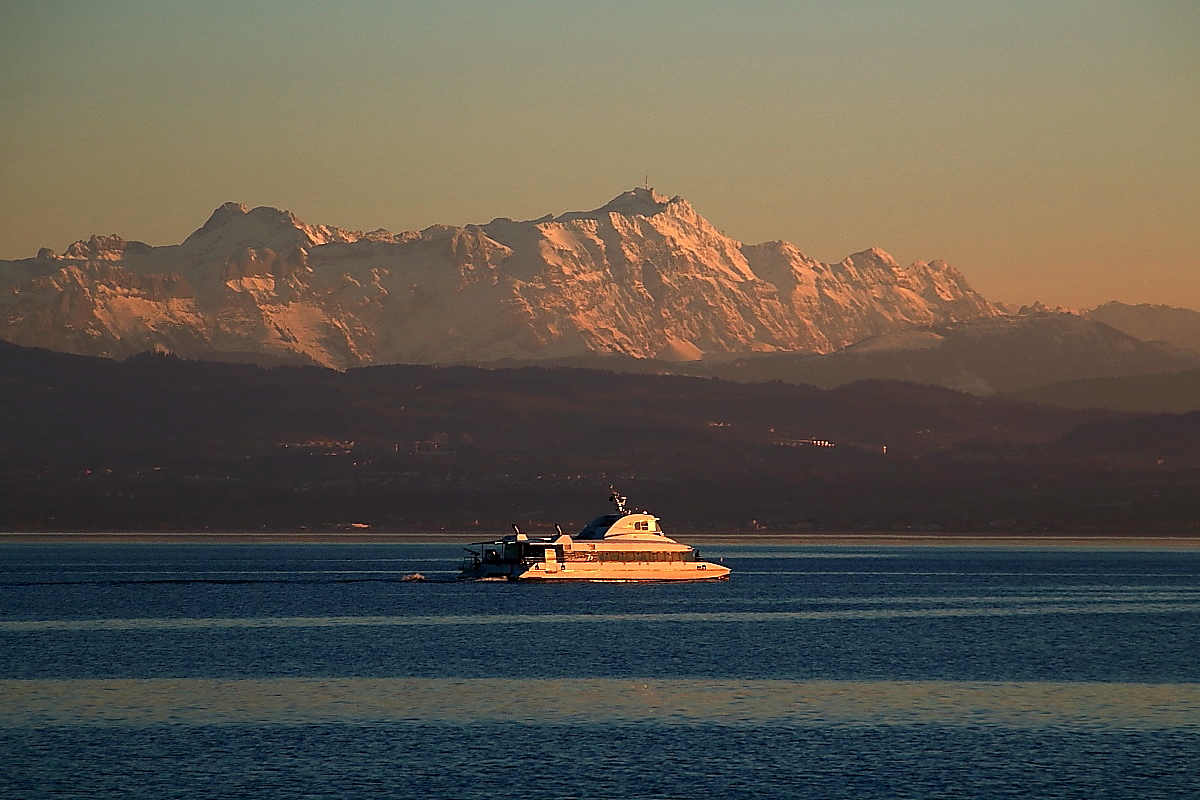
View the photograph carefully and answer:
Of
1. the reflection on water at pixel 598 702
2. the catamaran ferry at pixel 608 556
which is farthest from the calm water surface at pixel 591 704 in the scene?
the catamaran ferry at pixel 608 556

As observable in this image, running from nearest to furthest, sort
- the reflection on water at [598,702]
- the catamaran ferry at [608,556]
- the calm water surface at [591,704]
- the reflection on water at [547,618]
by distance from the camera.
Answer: the calm water surface at [591,704] < the reflection on water at [598,702] < the reflection on water at [547,618] < the catamaran ferry at [608,556]

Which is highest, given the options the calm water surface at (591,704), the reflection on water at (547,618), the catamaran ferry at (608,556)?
the catamaran ferry at (608,556)

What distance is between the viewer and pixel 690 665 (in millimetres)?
109438

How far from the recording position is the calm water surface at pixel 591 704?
69625mm

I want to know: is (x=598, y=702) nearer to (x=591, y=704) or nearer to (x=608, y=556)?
(x=591, y=704)

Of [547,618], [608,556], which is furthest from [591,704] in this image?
[608,556]

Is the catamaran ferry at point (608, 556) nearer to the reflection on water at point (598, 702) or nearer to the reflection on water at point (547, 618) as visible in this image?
the reflection on water at point (547, 618)

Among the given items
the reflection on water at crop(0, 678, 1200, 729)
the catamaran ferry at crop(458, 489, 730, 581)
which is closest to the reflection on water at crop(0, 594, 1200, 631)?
the catamaran ferry at crop(458, 489, 730, 581)

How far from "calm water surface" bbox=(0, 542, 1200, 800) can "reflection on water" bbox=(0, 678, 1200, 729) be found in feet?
0.87

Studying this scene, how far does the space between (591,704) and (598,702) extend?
0.77 m

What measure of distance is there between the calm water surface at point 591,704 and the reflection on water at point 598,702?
27cm

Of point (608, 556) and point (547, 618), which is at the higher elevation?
point (608, 556)

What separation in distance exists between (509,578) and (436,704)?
10980 centimetres

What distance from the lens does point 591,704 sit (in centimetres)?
9062
